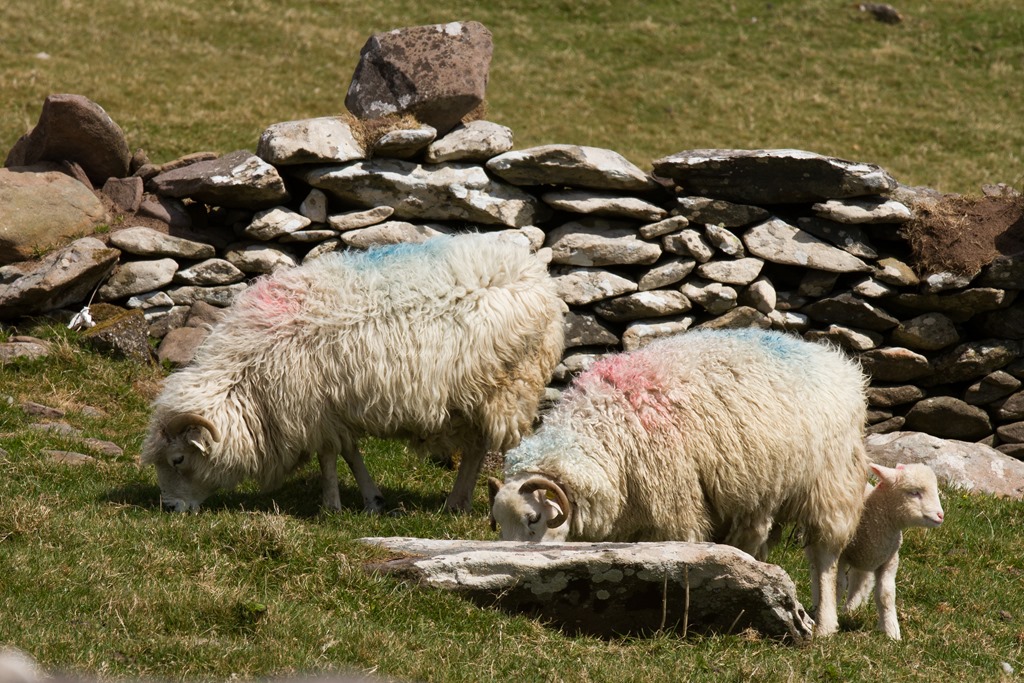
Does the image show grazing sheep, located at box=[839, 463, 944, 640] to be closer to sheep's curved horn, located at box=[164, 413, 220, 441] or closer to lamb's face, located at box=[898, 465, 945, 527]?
lamb's face, located at box=[898, 465, 945, 527]

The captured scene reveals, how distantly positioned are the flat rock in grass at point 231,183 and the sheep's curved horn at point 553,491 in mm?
5587

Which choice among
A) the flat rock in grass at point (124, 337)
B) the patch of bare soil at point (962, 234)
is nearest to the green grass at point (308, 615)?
the flat rock in grass at point (124, 337)

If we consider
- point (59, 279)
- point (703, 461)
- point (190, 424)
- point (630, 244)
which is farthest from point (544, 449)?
point (59, 279)

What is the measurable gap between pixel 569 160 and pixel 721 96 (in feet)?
40.7

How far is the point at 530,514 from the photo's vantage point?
22.7 ft

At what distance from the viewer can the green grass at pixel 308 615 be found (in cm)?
522

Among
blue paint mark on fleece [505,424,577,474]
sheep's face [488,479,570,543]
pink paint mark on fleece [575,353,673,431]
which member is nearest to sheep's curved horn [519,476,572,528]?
sheep's face [488,479,570,543]

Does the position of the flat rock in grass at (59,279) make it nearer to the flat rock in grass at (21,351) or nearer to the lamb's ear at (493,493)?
the flat rock in grass at (21,351)

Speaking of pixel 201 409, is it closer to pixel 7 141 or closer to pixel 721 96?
pixel 7 141

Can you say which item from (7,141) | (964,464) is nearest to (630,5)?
(7,141)

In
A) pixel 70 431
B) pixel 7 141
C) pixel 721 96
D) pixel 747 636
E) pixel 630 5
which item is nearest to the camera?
pixel 747 636

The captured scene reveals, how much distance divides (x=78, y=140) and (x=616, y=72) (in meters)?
14.2

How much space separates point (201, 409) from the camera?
26.2 ft

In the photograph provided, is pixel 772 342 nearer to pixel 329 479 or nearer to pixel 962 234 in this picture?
pixel 329 479
